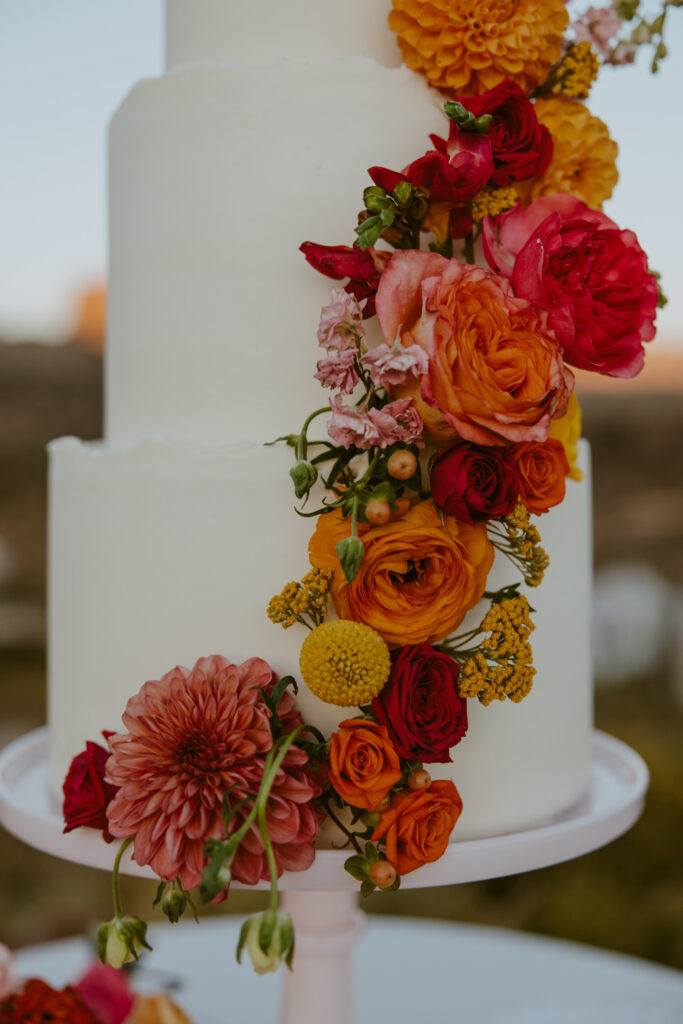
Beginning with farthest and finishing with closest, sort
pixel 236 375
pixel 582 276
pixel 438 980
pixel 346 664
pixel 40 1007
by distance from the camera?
1. pixel 438 980
2. pixel 40 1007
3. pixel 236 375
4. pixel 582 276
5. pixel 346 664

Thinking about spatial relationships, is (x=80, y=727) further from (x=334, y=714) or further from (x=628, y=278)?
(x=628, y=278)

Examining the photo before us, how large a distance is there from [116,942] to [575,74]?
1052 mm

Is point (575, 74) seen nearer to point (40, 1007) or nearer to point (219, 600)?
point (219, 600)

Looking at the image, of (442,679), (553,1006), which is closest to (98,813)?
(442,679)

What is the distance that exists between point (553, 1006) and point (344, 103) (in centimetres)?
148

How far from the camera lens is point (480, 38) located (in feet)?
3.31

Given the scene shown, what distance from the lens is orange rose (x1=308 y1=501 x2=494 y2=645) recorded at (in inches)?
34.6

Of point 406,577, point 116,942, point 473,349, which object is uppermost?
point 473,349

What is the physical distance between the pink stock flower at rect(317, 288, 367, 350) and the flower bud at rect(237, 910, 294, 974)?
19.7 inches

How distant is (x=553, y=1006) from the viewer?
1646 mm

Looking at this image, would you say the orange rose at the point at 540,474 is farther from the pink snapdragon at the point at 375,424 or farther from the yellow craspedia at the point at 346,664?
the yellow craspedia at the point at 346,664

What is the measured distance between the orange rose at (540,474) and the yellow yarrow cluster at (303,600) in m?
0.21

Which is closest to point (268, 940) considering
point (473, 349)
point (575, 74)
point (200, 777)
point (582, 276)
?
point (200, 777)

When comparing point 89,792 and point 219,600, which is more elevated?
point 219,600
